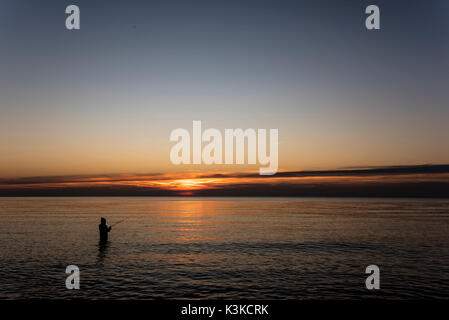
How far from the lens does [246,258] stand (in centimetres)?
3362

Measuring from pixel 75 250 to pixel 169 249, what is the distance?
10.3 meters

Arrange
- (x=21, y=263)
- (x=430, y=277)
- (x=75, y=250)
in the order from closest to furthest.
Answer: (x=430, y=277)
(x=21, y=263)
(x=75, y=250)

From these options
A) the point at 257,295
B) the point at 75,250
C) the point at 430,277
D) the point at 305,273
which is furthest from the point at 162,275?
the point at 430,277

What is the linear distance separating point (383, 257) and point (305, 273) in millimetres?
12083

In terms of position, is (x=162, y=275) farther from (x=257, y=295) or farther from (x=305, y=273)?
(x=305, y=273)
